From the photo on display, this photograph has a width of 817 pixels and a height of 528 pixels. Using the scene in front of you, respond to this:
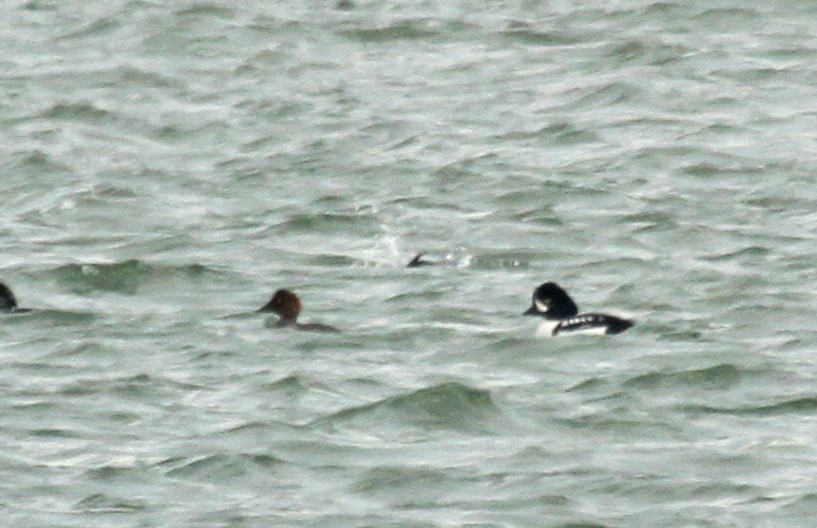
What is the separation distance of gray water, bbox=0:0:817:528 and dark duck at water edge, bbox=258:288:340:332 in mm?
123

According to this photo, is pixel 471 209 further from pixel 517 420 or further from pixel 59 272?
pixel 517 420

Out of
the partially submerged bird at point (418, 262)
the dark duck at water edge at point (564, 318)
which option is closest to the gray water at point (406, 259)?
the dark duck at water edge at point (564, 318)

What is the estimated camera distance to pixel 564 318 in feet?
52.2

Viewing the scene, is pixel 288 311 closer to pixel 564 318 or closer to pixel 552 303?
pixel 552 303

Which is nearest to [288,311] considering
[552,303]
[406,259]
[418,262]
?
[552,303]

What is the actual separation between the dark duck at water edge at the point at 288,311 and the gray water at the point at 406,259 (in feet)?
0.40

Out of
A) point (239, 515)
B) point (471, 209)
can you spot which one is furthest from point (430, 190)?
point (239, 515)

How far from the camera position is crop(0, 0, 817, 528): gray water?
1305 centimetres

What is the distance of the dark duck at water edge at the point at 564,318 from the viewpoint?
1584cm

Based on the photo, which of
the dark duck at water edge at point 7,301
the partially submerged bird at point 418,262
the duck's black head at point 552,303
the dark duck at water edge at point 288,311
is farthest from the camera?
the partially submerged bird at point 418,262

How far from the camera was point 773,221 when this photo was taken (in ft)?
63.5

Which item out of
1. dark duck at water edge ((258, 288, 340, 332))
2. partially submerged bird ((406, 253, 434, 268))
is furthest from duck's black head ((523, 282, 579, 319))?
partially submerged bird ((406, 253, 434, 268))

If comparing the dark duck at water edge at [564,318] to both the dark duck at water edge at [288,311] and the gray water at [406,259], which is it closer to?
the gray water at [406,259]

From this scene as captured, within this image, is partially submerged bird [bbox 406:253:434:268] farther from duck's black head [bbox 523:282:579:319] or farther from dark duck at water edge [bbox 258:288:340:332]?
duck's black head [bbox 523:282:579:319]
